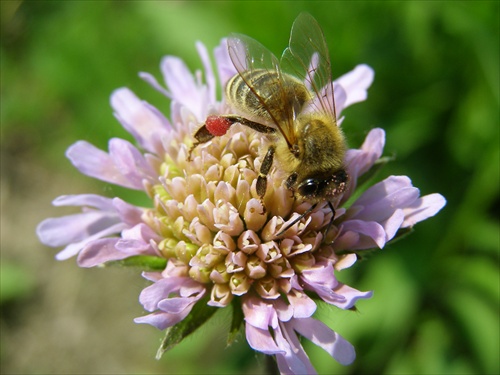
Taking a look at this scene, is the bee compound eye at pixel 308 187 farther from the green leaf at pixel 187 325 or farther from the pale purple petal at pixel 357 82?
the pale purple petal at pixel 357 82

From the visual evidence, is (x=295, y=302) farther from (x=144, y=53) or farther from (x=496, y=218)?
(x=144, y=53)

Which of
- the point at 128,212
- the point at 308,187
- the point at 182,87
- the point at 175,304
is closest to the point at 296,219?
the point at 308,187

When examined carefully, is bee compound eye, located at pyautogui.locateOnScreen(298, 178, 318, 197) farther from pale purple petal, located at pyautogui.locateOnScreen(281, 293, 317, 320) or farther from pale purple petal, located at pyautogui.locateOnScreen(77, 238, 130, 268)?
pale purple petal, located at pyautogui.locateOnScreen(77, 238, 130, 268)

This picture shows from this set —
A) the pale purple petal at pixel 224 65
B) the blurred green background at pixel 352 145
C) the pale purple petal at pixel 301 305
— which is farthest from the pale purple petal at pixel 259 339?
the blurred green background at pixel 352 145

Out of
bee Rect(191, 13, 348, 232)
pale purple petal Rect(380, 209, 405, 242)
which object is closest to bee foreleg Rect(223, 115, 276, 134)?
bee Rect(191, 13, 348, 232)

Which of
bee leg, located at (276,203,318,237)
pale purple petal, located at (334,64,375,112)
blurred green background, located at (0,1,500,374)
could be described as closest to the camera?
bee leg, located at (276,203,318,237)

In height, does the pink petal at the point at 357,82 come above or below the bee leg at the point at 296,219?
above
